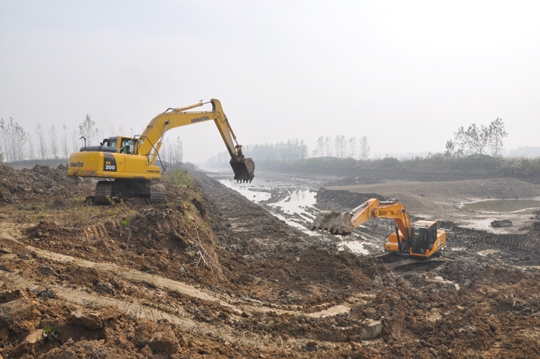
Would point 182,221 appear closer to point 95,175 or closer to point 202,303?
point 95,175

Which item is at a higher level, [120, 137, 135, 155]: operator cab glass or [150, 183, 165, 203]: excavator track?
[120, 137, 135, 155]: operator cab glass

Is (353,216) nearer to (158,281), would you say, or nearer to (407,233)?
(407,233)

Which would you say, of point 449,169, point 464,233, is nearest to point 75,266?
point 464,233

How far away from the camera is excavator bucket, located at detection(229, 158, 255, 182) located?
1400cm

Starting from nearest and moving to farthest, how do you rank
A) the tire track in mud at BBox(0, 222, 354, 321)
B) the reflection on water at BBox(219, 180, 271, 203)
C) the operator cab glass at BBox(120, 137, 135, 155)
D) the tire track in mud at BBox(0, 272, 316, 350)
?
the tire track in mud at BBox(0, 272, 316, 350), the tire track in mud at BBox(0, 222, 354, 321), the operator cab glass at BBox(120, 137, 135, 155), the reflection on water at BBox(219, 180, 271, 203)

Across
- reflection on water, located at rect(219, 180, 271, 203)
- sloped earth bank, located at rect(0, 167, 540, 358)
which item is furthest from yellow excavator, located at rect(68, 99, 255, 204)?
reflection on water, located at rect(219, 180, 271, 203)

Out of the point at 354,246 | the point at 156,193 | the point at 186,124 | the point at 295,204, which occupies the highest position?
the point at 186,124

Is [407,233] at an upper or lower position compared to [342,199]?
upper

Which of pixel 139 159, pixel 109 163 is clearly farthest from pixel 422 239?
pixel 109 163

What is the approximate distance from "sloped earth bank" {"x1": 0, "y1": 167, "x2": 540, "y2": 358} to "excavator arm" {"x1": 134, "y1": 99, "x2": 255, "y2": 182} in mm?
2189

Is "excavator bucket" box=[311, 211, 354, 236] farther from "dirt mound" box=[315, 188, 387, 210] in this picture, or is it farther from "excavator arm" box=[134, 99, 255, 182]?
"dirt mound" box=[315, 188, 387, 210]

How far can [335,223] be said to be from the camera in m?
7.93

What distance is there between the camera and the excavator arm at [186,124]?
40.1 ft

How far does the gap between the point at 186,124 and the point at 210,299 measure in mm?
8601
